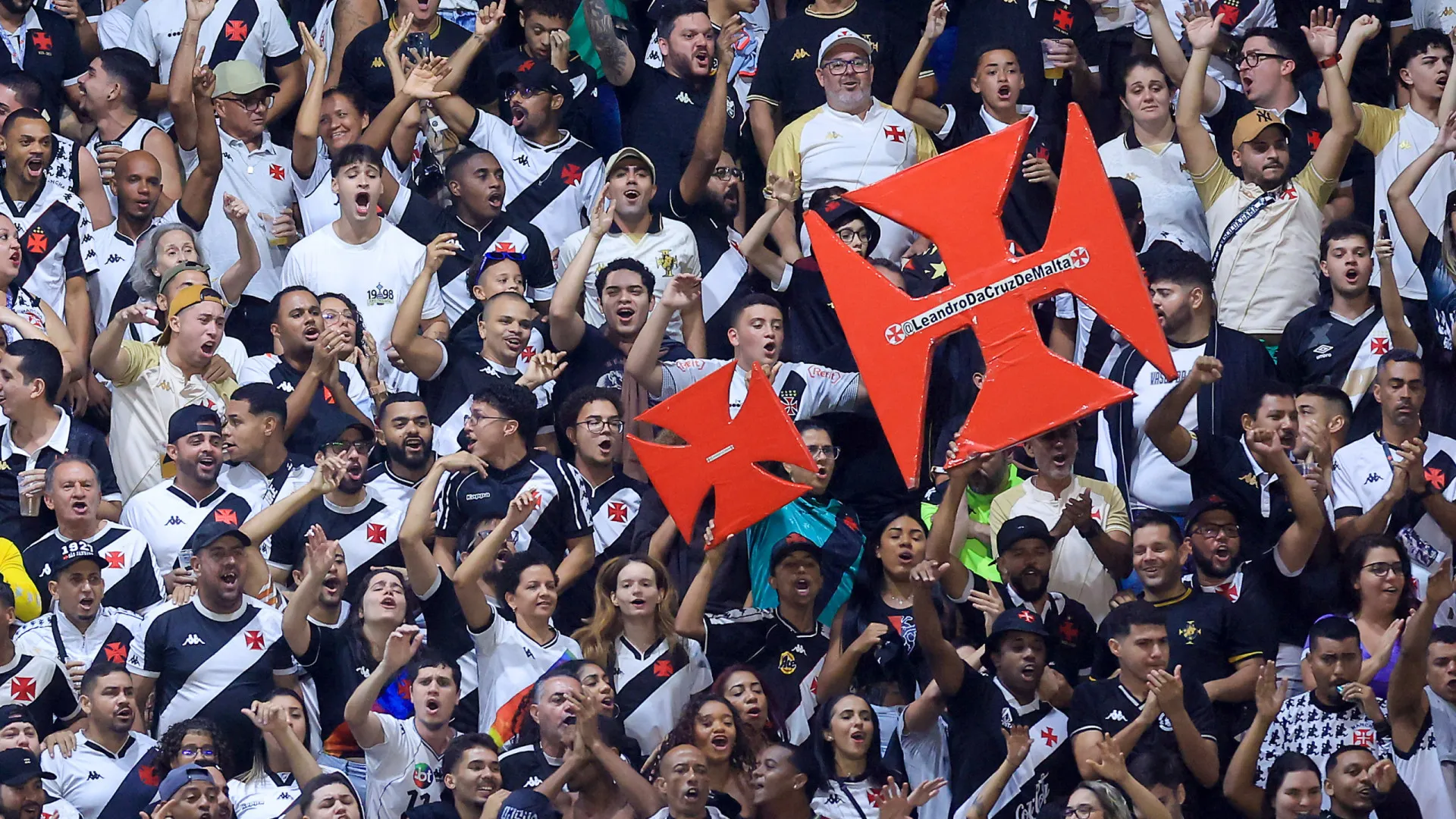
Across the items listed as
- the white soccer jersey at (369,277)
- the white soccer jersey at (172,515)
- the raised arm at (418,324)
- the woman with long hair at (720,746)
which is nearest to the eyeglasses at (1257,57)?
the raised arm at (418,324)

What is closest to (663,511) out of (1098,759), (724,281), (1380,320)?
(724,281)

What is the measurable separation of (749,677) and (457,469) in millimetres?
1330

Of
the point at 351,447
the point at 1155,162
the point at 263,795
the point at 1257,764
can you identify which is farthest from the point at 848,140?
the point at 263,795

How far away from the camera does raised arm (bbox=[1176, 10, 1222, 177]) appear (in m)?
10.4

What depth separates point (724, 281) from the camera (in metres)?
10.6

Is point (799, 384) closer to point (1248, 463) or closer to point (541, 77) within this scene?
point (1248, 463)

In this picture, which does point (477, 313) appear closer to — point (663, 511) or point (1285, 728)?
point (663, 511)

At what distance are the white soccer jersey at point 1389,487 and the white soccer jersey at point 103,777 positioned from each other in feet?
13.5

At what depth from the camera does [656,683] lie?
924 centimetres

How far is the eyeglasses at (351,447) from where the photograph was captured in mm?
9500

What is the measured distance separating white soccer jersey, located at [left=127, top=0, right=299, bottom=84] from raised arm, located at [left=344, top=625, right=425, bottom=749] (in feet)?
11.7

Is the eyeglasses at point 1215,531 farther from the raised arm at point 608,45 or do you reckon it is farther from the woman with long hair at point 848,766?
the raised arm at point 608,45

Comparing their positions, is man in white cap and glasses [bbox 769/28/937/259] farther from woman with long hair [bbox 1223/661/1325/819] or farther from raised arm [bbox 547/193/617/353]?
woman with long hair [bbox 1223/661/1325/819]

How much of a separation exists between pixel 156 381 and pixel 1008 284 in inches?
128
